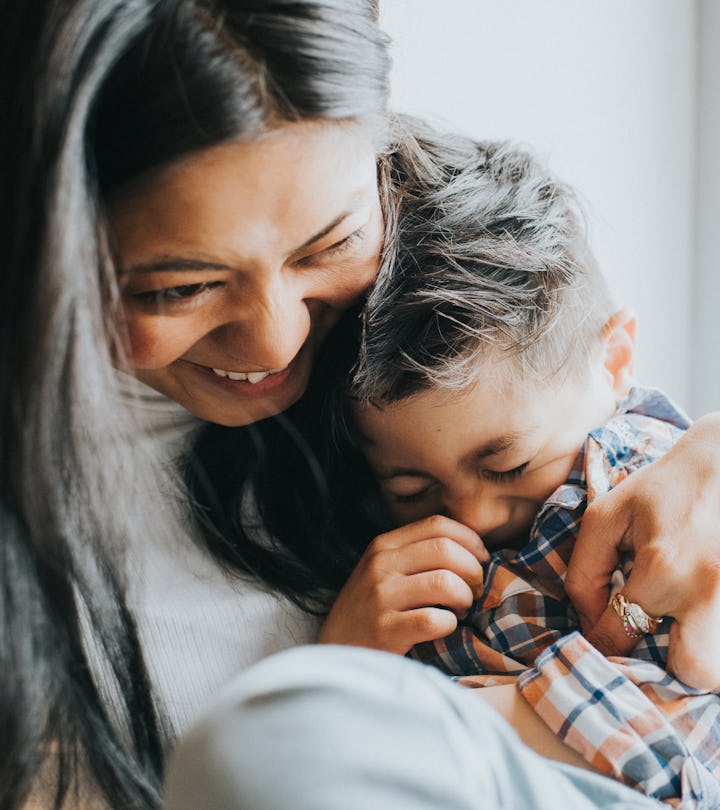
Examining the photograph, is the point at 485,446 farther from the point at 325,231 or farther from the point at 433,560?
the point at 325,231

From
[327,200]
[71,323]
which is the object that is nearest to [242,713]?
[71,323]

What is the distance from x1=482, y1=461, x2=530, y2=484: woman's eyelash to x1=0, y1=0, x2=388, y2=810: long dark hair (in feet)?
1.30

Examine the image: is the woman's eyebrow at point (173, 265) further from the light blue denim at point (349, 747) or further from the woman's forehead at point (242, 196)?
the light blue denim at point (349, 747)

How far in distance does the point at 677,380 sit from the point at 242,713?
123 cm

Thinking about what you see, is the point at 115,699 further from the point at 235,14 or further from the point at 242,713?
the point at 235,14

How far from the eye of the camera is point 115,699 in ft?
2.77

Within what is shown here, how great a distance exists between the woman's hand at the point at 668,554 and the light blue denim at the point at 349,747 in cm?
31

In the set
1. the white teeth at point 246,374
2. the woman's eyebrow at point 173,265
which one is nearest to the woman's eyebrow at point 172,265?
the woman's eyebrow at point 173,265

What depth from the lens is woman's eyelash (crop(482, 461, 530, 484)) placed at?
961 mm

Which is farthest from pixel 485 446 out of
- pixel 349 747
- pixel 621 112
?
A: pixel 621 112

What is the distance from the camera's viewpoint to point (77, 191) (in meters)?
0.62

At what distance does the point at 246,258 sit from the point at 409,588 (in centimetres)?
38

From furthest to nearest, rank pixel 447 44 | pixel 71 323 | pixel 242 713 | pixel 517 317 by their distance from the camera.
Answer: pixel 447 44, pixel 517 317, pixel 71 323, pixel 242 713

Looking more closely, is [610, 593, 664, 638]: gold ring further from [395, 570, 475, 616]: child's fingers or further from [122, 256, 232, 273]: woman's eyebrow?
[122, 256, 232, 273]: woman's eyebrow
